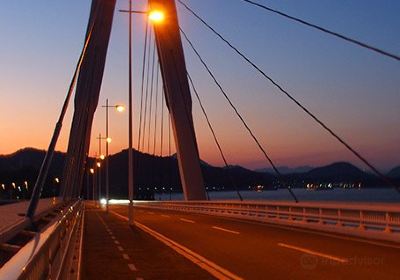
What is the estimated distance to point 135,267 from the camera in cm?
1545

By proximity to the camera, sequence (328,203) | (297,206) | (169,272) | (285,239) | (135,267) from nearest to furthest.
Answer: (169,272)
(135,267)
(285,239)
(328,203)
(297,206)

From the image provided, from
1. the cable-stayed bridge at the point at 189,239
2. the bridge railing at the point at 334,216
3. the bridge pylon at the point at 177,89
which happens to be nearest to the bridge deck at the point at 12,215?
the cable-stayed bridge at the point at 189,239

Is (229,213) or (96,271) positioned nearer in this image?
(96,271)

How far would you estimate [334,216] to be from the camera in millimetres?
26500

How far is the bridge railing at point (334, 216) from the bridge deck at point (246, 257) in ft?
3.24

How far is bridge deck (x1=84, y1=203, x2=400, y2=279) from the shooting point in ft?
45.2

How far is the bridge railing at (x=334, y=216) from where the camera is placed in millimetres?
21797

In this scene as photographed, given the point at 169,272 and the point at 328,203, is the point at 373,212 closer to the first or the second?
the point at 328,203

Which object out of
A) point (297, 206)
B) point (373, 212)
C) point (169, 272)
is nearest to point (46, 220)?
point (169, 272)

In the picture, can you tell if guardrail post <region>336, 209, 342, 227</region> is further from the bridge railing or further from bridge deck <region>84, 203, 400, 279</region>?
bridge deck <region>84, 203, 400, 279</region>

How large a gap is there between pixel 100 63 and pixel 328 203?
2655 centimetres

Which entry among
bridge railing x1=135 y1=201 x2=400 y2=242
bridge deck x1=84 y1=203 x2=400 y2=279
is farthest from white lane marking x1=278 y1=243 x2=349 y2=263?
bridge railing x1=135 y1=201 x2=400 y2=242

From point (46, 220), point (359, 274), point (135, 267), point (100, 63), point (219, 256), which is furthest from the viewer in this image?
point (100, 63)

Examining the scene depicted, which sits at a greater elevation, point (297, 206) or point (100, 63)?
point (100, 63)
